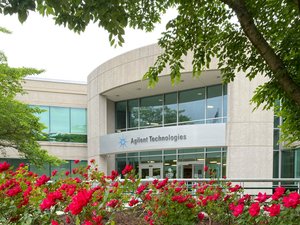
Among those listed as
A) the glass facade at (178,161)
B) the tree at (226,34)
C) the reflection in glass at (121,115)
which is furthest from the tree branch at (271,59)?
the reflection in glass at (121,115)

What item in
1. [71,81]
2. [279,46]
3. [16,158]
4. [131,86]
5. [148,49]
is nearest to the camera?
[279,46]

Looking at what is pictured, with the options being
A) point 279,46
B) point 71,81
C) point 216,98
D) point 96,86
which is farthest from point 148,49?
point 279,46

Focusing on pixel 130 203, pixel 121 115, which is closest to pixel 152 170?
pixel 121 115

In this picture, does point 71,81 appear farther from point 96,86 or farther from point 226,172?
point 226,172

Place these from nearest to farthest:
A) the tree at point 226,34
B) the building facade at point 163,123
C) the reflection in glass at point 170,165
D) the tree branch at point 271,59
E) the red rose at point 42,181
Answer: the tree branch at point 271,59
the red rose at point 42,181
the tree at point 226,34
the building facade at point 163,123
the reflection in glass at point 170,165

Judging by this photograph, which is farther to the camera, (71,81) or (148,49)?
(71,81)

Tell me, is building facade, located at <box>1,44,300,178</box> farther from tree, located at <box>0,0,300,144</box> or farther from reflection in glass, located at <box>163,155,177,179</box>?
tree, located at <box>0,0,300,144</box>

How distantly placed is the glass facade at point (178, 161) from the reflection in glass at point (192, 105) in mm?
2002

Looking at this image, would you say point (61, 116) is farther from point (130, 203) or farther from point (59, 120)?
point (130, 203)

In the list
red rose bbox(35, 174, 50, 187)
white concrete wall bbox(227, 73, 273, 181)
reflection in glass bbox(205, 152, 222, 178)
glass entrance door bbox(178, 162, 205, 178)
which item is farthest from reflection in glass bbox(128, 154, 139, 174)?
red rose bbox(35, 174, 50, 187)

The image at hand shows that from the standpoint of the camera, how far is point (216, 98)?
67.2ft

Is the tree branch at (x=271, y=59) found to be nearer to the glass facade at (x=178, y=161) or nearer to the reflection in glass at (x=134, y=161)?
the glass facade at (x=178, y=161)

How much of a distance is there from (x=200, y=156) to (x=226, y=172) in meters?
2.47

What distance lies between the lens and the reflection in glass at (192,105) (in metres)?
21.3
